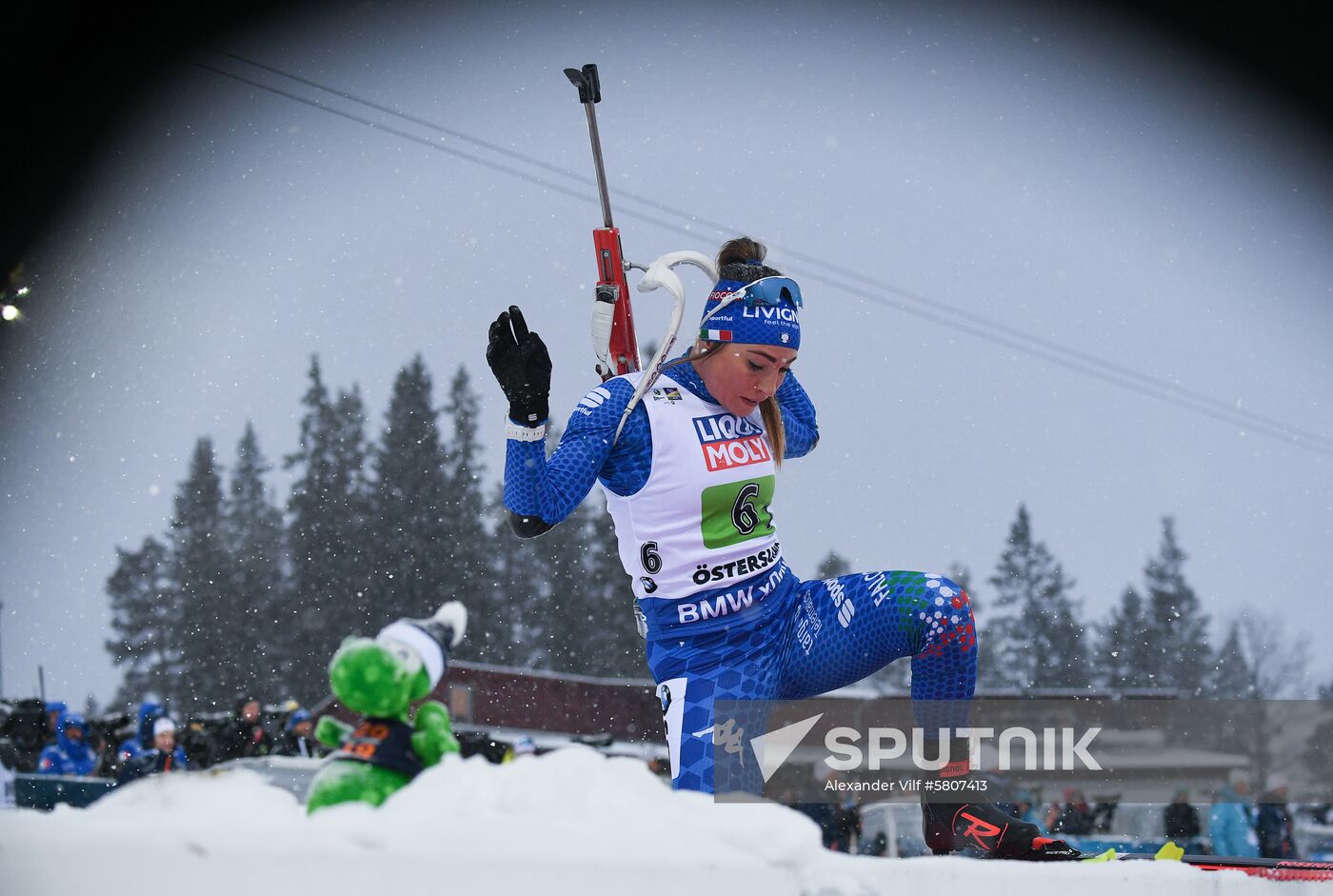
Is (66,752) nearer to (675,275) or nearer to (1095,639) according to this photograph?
(675,275)

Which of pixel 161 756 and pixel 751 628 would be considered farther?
pixel 161 756

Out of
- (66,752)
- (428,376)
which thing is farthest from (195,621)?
(66,752)

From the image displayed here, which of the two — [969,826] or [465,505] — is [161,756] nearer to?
[969,826]

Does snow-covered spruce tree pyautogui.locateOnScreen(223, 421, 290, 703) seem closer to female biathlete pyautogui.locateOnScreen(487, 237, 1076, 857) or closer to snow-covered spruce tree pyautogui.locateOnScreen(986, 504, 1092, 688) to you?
snow-covered spruce tree pyautogui.locateOnScreen(986, 504, 1092, 688)

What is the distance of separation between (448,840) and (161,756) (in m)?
7.79

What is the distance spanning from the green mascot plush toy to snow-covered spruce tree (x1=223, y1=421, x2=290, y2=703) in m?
26.4

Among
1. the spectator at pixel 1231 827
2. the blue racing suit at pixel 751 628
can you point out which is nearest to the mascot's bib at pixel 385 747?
the blue racing suit at pixel 751 628

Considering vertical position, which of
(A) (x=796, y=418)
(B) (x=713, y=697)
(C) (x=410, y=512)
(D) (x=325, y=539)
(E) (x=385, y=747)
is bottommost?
(E) (x=385, y=747)

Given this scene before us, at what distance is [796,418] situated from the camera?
4.06 metres

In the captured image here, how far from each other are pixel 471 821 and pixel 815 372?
5106 cm

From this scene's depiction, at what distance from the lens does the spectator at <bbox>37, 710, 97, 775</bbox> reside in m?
10.2

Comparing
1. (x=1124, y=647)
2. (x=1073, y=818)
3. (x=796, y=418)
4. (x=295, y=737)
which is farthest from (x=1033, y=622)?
(x=796, y=418)

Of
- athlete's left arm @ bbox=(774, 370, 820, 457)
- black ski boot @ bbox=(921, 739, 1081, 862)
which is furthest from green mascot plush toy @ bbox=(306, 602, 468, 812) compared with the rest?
athlete's left arm @ bbox=(774, 370, 820, 457)
